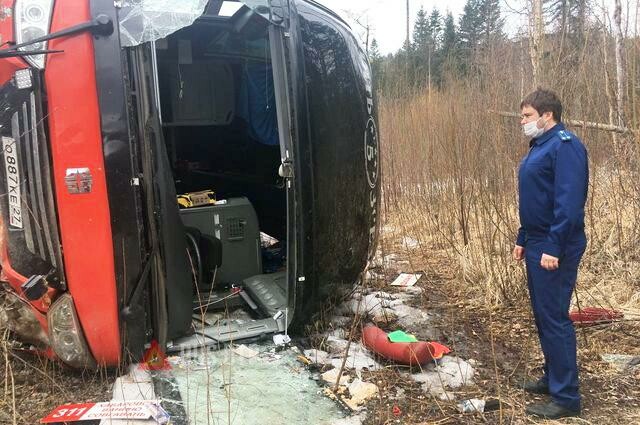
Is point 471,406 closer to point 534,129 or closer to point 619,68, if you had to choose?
point 534,129

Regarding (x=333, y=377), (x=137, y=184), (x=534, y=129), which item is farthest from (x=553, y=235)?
(x=137, y=184)

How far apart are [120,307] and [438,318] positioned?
272cm

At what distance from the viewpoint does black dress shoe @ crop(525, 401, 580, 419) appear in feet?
9.80

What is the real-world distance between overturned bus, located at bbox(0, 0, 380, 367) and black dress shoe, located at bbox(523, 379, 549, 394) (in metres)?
1.48

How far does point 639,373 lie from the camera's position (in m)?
3.51

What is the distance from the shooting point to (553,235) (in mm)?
2812

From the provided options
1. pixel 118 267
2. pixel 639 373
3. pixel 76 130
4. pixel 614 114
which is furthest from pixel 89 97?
pixel 614 114

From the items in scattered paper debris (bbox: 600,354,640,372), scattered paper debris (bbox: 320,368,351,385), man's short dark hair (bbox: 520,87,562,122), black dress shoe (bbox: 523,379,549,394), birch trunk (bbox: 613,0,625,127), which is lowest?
scattered paper debris (bbox: 600,354,640,372)

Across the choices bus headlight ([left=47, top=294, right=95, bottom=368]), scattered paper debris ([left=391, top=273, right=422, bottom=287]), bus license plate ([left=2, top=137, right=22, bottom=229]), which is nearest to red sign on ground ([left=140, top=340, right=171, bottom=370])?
bus headlight ([left=47, top=294, right=95, bottom=368])

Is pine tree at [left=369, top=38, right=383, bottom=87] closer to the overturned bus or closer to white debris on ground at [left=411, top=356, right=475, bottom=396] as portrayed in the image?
the overturned bus

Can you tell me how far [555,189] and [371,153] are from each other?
164 centimetres

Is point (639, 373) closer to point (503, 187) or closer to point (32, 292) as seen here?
point (503, 187)

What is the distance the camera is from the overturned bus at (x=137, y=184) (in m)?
2.84

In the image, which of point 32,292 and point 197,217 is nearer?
point 32,292
